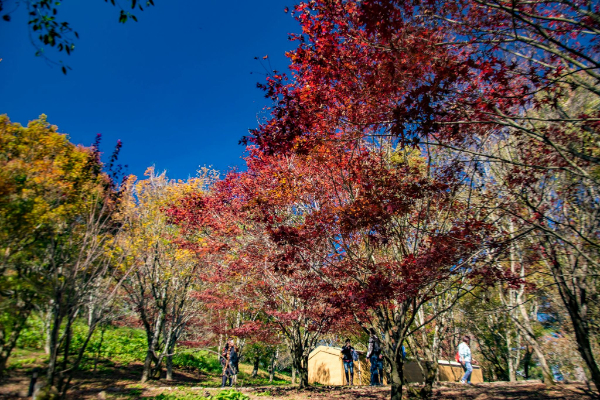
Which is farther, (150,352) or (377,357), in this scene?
(377,357)

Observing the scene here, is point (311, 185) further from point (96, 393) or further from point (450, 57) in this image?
point (96, 393)

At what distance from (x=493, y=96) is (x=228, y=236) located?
1009cm

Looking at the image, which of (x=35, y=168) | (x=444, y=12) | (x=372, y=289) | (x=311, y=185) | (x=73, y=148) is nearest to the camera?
(x=444, y=12)

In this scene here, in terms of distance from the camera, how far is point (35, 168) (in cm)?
1088

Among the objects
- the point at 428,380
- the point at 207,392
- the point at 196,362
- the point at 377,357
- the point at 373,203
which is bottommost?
the point at 196,362

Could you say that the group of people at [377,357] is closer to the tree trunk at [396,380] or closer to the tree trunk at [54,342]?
the tree trunk at [396,380]

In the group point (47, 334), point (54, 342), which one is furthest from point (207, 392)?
point (47, 334)

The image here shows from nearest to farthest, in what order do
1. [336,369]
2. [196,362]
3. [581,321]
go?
1. [581,321]
2. [336,369]
3. [196,362]

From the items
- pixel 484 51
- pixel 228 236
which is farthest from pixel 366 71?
pixel 228 236

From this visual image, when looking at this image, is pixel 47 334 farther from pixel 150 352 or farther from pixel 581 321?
pixel 581 321

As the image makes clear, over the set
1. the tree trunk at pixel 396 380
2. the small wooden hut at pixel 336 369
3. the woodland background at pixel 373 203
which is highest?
the woodland background at pixel 373 203

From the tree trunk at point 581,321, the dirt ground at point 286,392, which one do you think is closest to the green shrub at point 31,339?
the dirt ground at point 286,392

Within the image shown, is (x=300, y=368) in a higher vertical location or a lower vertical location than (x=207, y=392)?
higher

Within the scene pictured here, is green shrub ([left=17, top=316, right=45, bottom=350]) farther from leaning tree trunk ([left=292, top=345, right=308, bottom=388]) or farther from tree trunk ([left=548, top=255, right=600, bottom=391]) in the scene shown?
tree trunk ([left=548, top=255, right=600, bottom=391])
